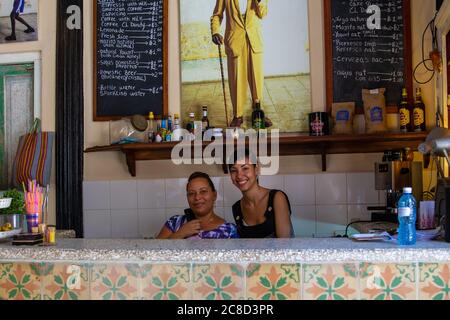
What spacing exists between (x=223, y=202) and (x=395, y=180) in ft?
4.20

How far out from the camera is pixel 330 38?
11.9 feet

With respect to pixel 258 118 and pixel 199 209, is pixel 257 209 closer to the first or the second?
pixel 199 209

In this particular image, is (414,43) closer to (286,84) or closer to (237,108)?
(286,84)

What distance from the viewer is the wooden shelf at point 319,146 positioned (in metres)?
3.33

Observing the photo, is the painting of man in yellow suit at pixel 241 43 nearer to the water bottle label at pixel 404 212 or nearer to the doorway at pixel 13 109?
the doorway at pixel 13 109

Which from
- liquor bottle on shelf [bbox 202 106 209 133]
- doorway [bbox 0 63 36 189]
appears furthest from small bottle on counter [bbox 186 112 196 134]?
doorway [bbox 0 63 36 189]

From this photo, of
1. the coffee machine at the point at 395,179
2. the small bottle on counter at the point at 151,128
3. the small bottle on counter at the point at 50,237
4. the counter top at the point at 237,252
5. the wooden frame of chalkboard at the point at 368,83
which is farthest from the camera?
the small bottle on counter at the point at 151,128

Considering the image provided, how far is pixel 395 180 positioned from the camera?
3.04m

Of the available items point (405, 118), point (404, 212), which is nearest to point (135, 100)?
point (405, 118)

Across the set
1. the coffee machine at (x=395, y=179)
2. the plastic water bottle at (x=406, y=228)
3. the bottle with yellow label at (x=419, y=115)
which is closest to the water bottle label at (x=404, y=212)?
the plastic water bottle at (x=406, y=228)

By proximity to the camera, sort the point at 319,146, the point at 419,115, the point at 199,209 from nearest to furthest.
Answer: the point at 199,209 → the point at 419,115 → the point at 319,146

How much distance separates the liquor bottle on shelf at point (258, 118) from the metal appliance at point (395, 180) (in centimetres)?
89
